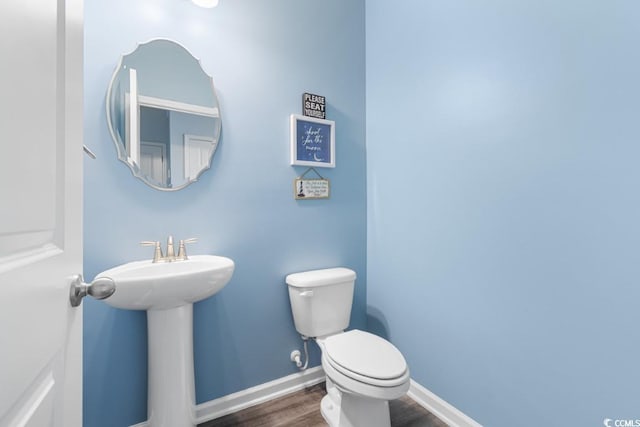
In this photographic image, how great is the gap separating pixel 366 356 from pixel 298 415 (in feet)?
2.01

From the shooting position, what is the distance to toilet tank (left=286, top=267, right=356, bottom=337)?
60.0 inches

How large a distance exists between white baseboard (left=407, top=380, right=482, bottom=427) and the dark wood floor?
0.03m

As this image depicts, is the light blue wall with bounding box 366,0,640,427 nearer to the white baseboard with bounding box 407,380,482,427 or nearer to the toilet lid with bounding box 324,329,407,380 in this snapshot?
the white baseboard with bounding box 407,380,482,427

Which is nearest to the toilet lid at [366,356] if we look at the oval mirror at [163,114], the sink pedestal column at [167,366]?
the sink pedestal column at [167,366]

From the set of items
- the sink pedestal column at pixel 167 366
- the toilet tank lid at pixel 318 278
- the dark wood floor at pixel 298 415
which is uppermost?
the toilet tank lid at pixel 318 278

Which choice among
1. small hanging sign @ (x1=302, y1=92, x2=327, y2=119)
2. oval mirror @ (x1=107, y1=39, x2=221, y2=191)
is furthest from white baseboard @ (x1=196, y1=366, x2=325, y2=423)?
small hanging sign @ (x1=302, y1=92, x2=327, y2=119)

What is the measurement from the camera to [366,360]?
1.16m

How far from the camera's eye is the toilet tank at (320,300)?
1524 millimetres

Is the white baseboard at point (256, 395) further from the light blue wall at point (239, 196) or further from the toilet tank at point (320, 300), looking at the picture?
the toilet tank at point (320, 300)

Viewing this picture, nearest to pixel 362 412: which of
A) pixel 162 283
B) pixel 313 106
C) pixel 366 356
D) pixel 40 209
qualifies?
pixel 366 356

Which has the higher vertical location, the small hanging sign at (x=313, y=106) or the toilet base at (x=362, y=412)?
the small hanging sign at (x=313, y=106)

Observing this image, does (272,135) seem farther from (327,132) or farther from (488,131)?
(488,131)

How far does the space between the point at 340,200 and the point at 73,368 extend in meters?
1.50

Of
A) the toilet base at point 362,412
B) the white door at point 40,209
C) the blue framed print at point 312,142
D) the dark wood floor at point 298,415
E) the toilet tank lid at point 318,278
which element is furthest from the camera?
the blue framed print at point 312,142
